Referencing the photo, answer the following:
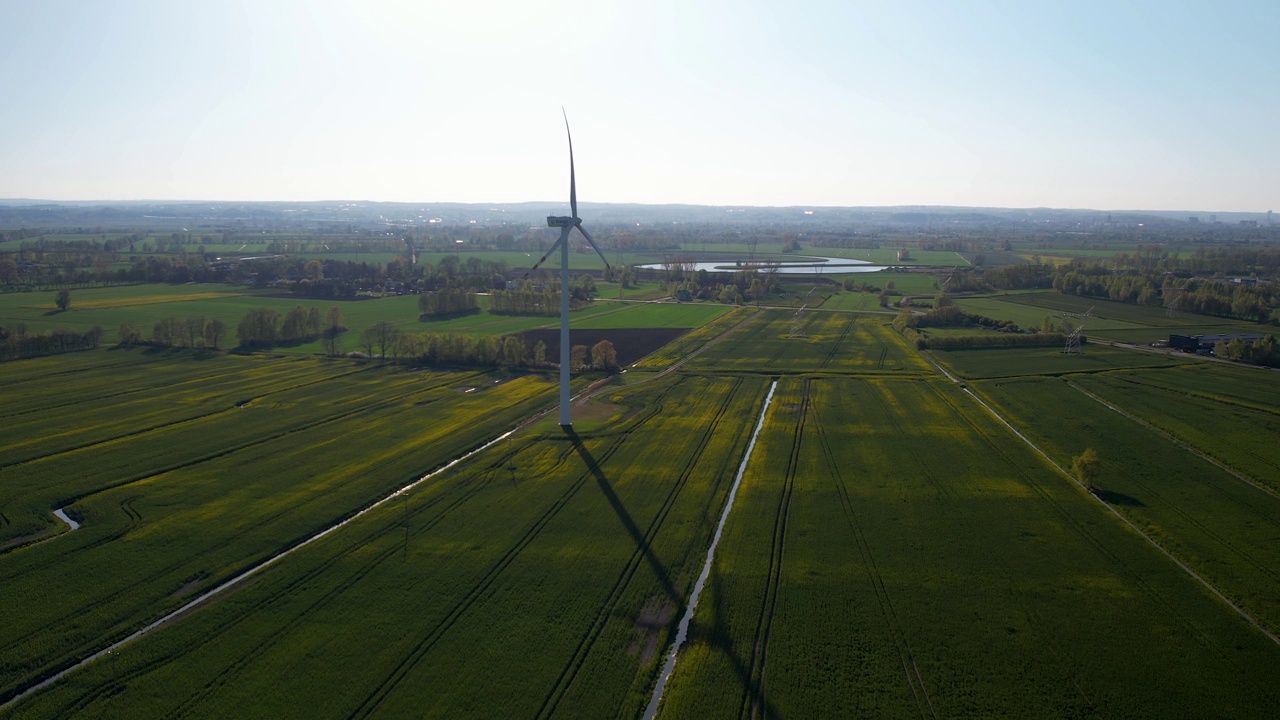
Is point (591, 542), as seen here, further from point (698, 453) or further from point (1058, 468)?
point (1058, 468)

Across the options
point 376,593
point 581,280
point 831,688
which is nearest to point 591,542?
point 376,593

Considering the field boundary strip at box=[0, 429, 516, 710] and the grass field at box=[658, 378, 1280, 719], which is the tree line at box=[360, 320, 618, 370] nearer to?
the field boundary strip at box=[0, 429, 516, 710]

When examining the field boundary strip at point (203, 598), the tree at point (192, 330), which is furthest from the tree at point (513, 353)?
the tree at point (192, 330)

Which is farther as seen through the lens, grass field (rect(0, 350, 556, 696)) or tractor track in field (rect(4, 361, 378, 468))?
tractor track in field (rect(4, 361, 378, 468))

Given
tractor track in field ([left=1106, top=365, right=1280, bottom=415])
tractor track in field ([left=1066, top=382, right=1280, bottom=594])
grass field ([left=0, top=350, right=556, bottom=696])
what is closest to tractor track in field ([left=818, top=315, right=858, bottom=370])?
tractor track in field ([left=1106, top=365, right=1280, bottom=415])

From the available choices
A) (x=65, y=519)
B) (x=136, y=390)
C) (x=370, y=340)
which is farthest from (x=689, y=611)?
(x=370, y=340)
